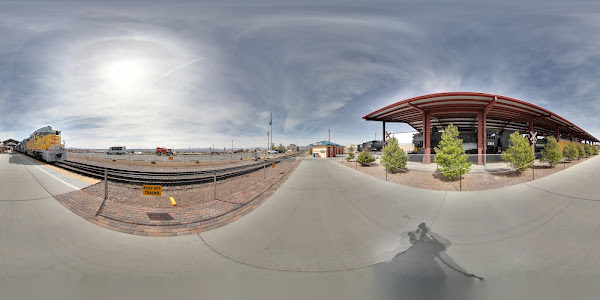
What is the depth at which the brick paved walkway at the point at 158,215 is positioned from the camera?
378 centimetres

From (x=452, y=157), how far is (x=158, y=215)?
11.2 metres

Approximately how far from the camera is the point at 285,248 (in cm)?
313

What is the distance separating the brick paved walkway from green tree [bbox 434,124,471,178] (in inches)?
330

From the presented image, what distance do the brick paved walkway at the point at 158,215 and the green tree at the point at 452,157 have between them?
27.5 feet

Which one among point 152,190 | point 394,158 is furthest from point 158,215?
point 394,158

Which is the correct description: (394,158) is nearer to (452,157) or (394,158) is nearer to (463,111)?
(452,157)

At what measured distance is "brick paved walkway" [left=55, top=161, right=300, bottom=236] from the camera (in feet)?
12.4

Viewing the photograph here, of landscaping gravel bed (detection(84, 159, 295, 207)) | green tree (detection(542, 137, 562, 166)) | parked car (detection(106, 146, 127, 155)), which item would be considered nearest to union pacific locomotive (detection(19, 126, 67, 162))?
landscaping gravel bed (detection(84, 159, 295, 207))

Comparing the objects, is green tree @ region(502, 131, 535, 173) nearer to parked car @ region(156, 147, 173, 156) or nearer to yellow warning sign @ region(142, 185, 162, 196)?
yellow warning sign @ region(142, 185, 162, 196)

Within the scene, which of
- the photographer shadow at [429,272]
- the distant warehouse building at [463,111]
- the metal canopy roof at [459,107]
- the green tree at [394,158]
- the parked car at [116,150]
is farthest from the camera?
the parked car at [116,150]

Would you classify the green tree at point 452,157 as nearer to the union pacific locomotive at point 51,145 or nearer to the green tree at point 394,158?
the green tree at point 394,158

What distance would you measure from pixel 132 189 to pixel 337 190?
754 cm

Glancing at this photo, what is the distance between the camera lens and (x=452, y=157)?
9.19 m

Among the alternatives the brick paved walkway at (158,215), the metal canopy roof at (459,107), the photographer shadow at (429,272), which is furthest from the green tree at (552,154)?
the brick paved walkway at (158,215)
